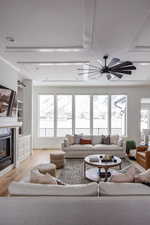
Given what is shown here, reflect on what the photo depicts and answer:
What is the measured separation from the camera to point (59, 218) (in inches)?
53.4

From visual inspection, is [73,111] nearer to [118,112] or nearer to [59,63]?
[118,112]

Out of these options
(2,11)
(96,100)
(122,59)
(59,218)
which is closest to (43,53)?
(2,11)

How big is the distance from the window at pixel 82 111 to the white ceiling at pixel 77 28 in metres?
3.80

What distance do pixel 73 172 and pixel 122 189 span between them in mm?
2757

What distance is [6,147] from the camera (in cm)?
476

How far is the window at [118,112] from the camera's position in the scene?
8023mm

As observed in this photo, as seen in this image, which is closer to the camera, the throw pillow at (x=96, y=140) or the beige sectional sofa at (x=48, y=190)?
the beige sectional sofa at (x=48, y=190)

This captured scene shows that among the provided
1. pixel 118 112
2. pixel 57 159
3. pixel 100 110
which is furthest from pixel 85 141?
pixel 118 112

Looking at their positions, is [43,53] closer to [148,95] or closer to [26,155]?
[26,155]

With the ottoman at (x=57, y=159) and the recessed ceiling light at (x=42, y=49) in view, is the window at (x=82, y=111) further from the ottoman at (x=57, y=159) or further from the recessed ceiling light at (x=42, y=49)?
the recessed ceiling light at (x=42, y=49)

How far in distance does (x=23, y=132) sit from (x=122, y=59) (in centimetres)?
473

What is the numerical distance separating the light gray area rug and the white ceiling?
2.76 meters

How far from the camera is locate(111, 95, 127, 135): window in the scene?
8023 mm

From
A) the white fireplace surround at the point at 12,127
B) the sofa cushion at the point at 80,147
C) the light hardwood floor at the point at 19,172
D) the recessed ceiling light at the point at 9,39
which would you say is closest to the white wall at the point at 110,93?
the light hardwood floor at the point at 19,172
